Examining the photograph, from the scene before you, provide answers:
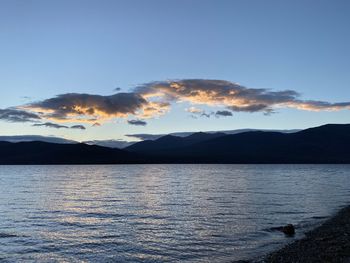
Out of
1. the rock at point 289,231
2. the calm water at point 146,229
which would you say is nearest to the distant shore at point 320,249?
the rock at point 289,231

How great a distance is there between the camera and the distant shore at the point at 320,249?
2579cm

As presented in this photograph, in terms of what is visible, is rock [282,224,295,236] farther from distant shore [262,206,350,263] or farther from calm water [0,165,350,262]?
distant shore [262,206,350,263]

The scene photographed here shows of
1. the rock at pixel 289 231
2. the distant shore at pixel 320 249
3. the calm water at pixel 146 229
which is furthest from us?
the rock at pixel 289 231

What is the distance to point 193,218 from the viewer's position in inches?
1982

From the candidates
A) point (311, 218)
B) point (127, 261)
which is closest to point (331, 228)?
point (311, 218)

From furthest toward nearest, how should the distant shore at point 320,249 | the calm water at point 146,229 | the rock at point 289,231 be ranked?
the rock at point 289,231, the calm water at point 146,229, the distant shore at point 320,249

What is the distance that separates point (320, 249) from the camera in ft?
93.9

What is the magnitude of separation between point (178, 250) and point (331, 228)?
16.2m

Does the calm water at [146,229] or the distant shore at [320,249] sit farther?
the calm water at [146,229]

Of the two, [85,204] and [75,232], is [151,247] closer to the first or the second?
[75,232]

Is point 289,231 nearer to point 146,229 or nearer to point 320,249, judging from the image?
point 320,249

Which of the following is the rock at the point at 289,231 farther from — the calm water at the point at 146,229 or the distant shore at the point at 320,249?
the distant shore at the point at 320,249

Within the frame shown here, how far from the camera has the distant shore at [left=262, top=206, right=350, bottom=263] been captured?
25.8m

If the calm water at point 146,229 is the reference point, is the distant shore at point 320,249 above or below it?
above
